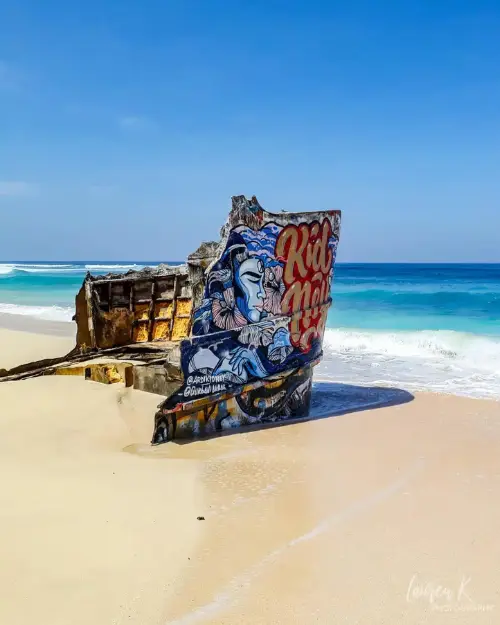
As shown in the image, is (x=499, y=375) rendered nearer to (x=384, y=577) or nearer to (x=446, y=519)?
(x=446, y=519)

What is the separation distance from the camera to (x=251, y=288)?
6238mm

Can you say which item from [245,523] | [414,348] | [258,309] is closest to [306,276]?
[258,309]

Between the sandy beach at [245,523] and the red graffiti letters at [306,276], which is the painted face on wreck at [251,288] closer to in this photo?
the red graffiti letters at [306,276]

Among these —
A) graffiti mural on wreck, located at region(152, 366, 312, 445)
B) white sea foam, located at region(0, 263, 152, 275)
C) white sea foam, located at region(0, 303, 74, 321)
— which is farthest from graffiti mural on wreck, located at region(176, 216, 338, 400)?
white sea foam, located at region(0, 263, 152, 275)

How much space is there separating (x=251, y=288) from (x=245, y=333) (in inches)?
19.2

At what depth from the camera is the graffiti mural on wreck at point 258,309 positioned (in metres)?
5.89

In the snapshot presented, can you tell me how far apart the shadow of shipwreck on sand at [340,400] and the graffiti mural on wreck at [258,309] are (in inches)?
21.4

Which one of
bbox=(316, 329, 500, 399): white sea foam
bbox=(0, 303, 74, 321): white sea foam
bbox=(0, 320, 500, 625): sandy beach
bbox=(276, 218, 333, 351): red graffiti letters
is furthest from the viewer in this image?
bbox=(0, 303, 74, 321): white sea foam

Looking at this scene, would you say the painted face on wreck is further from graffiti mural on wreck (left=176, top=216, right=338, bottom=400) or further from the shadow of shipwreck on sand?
the shadow of shipwreck on sand

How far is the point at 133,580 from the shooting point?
3160 millimetres

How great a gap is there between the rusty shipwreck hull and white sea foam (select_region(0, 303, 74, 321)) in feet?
45.4

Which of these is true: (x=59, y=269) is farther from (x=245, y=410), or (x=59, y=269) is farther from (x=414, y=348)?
(x=245, y=410)

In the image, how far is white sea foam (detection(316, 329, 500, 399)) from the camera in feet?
30.8

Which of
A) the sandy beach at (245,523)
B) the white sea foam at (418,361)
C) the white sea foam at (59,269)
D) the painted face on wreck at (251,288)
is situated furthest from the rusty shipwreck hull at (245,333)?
the white sea foam at (59,269)
